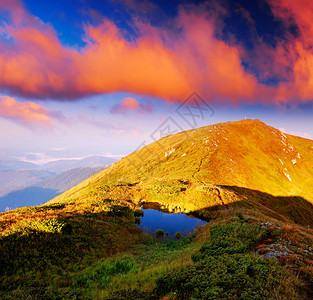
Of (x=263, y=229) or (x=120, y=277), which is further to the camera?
(x=263, y=229)

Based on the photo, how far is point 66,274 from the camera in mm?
11414

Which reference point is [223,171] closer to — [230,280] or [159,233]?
[159,233]

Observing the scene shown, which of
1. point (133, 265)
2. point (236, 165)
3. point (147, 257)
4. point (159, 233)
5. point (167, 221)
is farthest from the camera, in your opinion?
point (236, 165)

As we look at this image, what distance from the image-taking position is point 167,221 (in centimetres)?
2702

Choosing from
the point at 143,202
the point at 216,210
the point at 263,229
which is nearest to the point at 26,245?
the point at 263,229

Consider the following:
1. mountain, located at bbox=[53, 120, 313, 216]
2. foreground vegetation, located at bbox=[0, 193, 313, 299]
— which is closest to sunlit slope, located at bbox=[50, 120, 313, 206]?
mountain, located at bbox=[53, 120, 313, 216]

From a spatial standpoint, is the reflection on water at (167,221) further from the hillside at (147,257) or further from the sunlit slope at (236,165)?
the sunlit slope at (236,165)

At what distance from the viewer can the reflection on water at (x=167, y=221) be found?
970 inches

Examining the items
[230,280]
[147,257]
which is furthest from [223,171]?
[230,280]

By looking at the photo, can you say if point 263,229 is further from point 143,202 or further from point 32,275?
point 143,202

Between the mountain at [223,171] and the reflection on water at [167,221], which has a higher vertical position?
the mountain at [223,171]

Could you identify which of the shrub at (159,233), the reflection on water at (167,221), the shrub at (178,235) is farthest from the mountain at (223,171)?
the shrub at (159,233)

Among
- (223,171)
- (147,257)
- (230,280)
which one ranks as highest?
(223,171)

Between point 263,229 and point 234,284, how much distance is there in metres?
10.5
